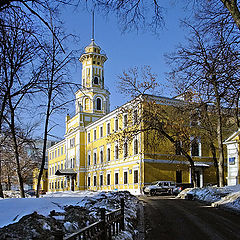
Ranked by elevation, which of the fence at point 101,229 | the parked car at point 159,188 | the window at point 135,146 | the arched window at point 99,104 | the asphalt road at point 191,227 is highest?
the arched window at point 99,104

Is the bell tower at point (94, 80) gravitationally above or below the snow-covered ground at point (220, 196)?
above

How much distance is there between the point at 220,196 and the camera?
65.8ft

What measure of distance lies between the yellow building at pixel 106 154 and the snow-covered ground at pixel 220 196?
851cm

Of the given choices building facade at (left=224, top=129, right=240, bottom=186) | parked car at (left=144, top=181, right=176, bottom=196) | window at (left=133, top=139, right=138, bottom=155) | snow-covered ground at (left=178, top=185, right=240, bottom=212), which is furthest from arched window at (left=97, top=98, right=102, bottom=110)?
snow-covered ground at (left=178, top=185, right=240, bottom=212)

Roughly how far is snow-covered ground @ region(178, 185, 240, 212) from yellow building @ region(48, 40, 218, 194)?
8512 mm

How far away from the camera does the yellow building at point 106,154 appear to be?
38188 millimetres

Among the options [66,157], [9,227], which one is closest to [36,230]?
[9,227]

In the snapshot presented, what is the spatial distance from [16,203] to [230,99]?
8032 mm

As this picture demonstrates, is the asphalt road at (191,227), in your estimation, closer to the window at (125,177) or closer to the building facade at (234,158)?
the building facade at (234,158)

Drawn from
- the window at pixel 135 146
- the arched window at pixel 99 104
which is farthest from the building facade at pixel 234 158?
the arched window at pixel 99 104

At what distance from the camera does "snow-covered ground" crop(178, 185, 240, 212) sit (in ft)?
51.8

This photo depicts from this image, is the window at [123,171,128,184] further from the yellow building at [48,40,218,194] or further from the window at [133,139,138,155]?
the window at [133,139,138,155]

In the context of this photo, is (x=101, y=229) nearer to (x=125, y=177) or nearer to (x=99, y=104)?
(x=125, y=177)

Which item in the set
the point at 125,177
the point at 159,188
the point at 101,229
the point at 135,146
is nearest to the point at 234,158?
the point at 159,188
